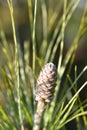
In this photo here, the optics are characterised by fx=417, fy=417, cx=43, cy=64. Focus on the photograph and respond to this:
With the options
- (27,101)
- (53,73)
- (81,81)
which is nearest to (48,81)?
(53,73)

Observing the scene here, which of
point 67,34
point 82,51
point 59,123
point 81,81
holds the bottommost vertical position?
point 59,123

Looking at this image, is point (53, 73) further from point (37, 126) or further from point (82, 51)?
point (82, 51)

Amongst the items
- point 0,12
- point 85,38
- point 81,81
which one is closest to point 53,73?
point 81,81

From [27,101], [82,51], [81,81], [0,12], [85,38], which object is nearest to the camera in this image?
[27,101]

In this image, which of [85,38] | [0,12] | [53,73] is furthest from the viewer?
[85,38]

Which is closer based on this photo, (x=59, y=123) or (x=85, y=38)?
(x=59, y=123)

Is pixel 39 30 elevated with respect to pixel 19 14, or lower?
lower

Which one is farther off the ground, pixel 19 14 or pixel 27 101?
pixel 19 14

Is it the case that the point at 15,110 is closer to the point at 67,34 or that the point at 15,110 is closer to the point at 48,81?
the point at 48,81

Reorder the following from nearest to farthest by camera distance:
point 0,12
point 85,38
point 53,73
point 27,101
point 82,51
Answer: point 53,73
point 27,101
point 0,12
point 82,51
point 85,38
